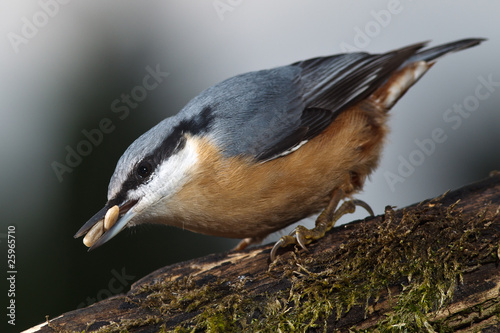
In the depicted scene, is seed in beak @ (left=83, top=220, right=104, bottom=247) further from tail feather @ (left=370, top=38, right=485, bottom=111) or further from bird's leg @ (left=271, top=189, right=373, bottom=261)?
tail feather @ (left=370, top=38, right=485, bottom=111)

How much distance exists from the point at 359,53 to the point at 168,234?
1786 mm

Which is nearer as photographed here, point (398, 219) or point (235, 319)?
point (235, 319)

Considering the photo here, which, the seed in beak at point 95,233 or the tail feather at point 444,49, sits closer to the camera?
the seed in beak at point 95,233

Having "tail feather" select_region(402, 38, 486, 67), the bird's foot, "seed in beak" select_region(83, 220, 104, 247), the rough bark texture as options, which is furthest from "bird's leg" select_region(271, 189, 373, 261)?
"tail feather" select_region(402, 38, 486, 67)

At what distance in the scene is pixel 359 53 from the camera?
3162 millimetres

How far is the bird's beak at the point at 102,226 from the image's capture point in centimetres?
225

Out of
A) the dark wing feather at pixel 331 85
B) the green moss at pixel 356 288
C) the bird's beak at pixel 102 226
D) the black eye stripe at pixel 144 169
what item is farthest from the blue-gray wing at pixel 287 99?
the green moss at pixel 356 288

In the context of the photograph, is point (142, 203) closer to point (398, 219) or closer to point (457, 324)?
point (398, 219)

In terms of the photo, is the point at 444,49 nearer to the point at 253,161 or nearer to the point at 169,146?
the point at 253,161

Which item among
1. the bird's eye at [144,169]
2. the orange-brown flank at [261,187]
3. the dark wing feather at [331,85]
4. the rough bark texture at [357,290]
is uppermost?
the bird's eye at [144,169]

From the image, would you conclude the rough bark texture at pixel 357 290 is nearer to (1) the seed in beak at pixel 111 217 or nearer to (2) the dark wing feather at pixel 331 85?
(1) the seed in beak at pixel 111 217

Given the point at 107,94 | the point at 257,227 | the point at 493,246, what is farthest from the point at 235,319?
the point at 107,94

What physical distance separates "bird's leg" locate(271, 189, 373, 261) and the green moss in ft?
0.58

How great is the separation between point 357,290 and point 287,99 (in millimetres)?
1241
